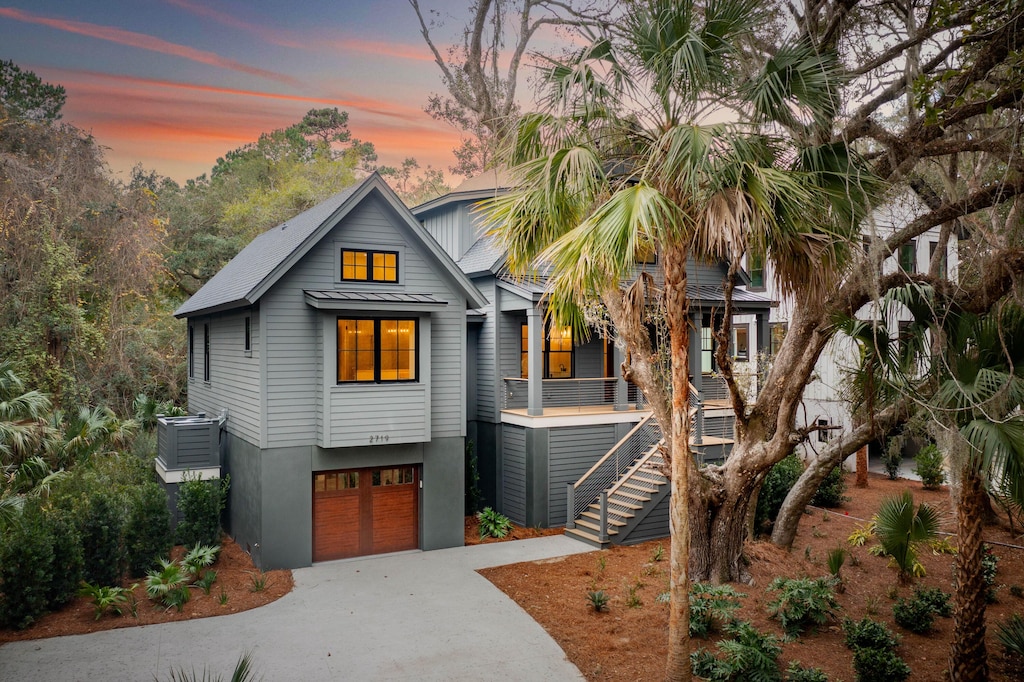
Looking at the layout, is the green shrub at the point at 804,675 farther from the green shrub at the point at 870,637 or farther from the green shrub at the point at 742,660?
the green shrub at the point at 870,637

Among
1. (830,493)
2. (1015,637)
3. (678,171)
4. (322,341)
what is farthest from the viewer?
(830,493)

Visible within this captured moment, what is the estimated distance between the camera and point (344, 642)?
33.4ft

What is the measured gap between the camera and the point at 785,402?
11.8 metres

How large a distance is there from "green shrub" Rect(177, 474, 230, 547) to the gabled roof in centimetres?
377

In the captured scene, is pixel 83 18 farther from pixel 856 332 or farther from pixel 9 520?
pixel 856 332

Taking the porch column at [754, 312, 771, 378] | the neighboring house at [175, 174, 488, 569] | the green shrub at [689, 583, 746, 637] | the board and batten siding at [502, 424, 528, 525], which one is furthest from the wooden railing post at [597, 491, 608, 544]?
the porch column at [754, 312, 771, 378]

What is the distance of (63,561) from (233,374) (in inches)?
216

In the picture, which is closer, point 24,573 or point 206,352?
point 24,573

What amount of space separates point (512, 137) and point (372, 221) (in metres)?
6.06

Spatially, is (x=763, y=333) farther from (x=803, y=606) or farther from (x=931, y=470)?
(x=803, y=606)

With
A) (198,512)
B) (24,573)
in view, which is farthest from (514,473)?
(24,573)

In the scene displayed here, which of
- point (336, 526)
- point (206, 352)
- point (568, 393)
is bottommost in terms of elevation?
point (336, 526)

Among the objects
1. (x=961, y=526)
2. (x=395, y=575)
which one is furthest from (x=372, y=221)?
(x=961, y=526)

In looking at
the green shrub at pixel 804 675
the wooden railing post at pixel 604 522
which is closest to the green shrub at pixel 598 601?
the green shrub at pixel 804 675
